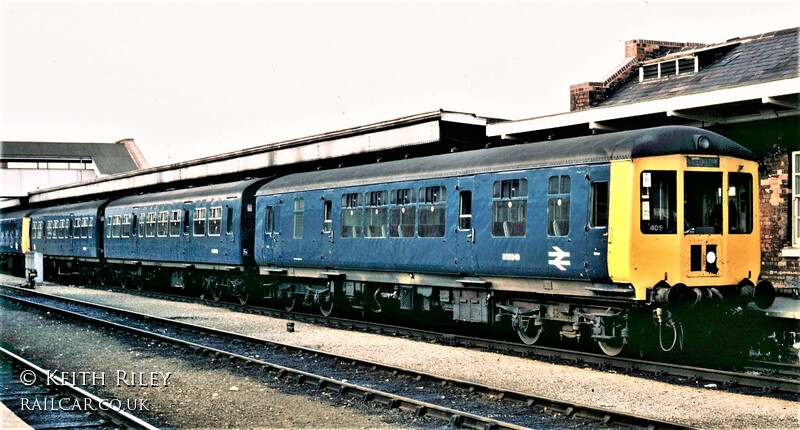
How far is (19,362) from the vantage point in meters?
14.2

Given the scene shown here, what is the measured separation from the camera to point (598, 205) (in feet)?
42.5

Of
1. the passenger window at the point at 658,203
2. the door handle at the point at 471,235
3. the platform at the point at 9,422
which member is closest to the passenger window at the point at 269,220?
the door handle at the point at 471,235

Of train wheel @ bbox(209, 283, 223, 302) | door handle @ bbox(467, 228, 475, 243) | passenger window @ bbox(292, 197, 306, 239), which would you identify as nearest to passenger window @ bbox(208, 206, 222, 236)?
train wheel @ bbox(209, 283, 223, 302)

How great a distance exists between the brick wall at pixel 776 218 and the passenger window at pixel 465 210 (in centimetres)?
486

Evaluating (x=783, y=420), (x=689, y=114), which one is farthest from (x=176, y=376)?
(x=689, y=114)

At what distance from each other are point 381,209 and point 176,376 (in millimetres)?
6407

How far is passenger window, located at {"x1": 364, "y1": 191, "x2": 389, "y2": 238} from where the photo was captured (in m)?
18.2

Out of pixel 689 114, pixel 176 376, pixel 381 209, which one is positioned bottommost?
pixel 176 376

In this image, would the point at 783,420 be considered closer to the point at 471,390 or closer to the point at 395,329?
the point at 471,390

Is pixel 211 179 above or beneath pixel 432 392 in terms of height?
above

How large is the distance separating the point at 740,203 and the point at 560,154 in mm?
2651

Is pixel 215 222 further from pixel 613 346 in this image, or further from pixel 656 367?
pixel 656 367

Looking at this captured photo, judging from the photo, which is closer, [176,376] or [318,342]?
[176,376]

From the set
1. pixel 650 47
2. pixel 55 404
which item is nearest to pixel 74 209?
pixel 650 47
